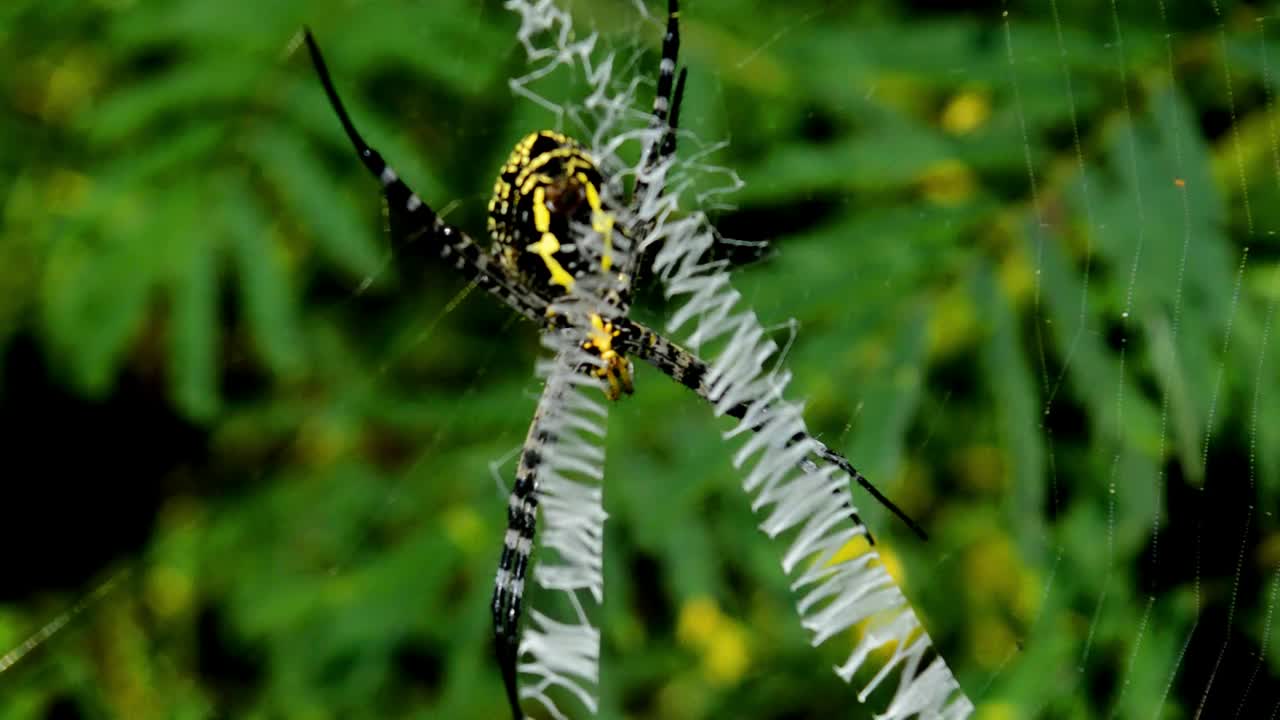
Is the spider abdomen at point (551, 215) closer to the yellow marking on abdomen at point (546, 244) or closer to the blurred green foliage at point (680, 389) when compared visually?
the yellow marking on abdomen at point (546, 244)

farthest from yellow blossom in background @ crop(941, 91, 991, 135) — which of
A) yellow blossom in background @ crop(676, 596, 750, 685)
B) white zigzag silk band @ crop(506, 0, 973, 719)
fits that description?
yellow blossom in background @ crop(676, 596, 750, 685)

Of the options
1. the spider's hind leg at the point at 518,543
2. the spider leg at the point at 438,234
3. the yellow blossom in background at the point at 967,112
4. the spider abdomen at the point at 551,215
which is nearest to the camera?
the spider leg at the point at 438,234

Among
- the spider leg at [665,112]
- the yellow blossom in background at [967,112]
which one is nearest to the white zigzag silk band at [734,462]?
the spider leg at [665,112]

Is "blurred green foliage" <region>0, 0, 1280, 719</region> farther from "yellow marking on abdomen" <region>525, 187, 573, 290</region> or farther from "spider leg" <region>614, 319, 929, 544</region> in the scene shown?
"yellow marking on abdomen" <region>525, 187, 573, 290</region>

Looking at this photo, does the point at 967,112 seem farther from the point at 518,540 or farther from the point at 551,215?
the point at 518,540

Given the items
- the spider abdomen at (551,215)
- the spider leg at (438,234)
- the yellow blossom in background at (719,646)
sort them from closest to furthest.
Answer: the spider leg at (438,234) → the spider abdomen at (551,215) → the yellow blossom in background at (719,646)

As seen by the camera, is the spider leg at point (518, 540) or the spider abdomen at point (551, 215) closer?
the spider abdomen at point (551, 215)

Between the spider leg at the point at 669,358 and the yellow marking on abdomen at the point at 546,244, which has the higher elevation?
the yellow marking on abdomen at the point at 546,244
